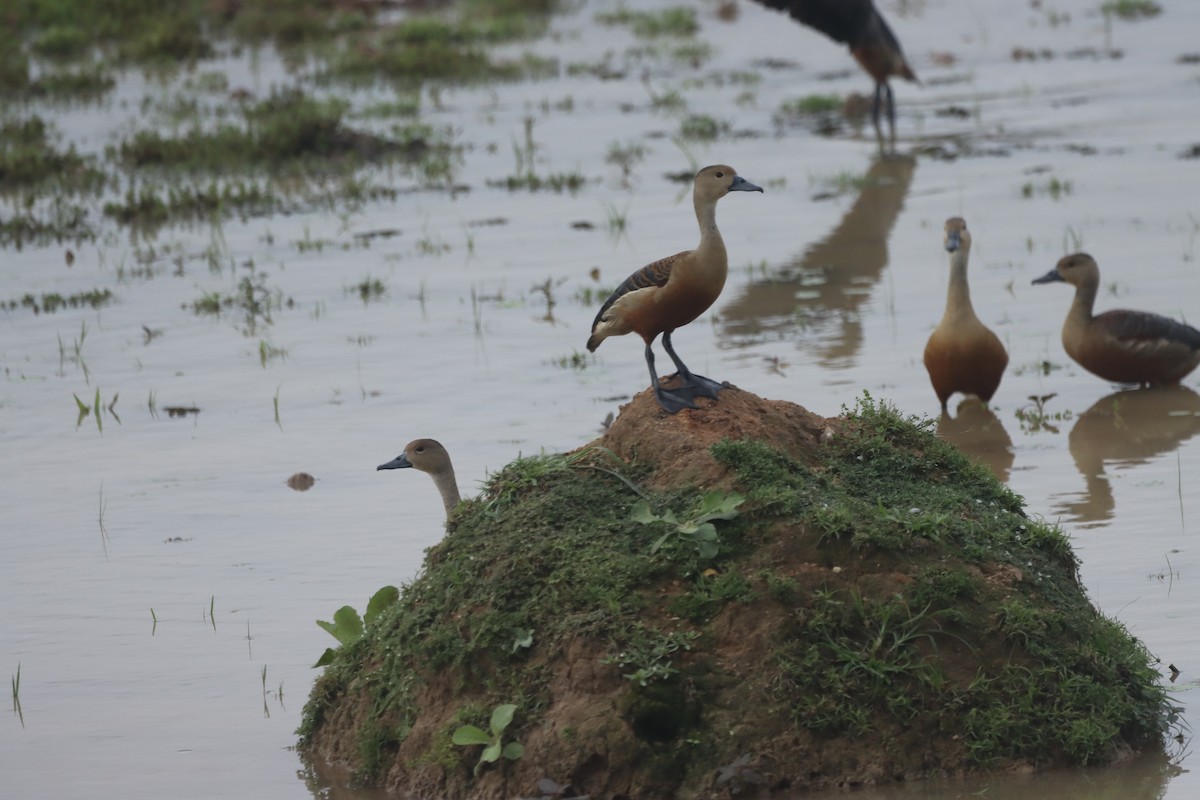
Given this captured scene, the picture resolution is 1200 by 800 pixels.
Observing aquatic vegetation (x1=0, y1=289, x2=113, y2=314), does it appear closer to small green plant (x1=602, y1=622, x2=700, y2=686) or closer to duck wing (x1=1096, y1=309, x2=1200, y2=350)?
duck wing (x1=1096, y1=309, x2=1200, y2=350)

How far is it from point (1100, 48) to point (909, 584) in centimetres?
1804

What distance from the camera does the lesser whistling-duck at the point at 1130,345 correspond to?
362 inches

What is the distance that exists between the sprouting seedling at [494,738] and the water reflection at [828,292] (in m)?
5.09

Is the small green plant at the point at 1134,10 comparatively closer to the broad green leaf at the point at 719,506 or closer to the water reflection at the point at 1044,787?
the broad green leaf at the point at 719,506

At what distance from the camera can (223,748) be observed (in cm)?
562

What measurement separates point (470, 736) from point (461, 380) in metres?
5.03

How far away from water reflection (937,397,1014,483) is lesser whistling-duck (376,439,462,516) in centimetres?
280

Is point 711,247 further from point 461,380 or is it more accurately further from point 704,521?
point 461,380

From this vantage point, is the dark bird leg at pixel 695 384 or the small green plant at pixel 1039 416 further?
the small green plant at pixel 1039 416

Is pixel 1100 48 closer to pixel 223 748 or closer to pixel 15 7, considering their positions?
pixel 15 7

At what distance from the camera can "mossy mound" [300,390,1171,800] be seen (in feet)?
16.2

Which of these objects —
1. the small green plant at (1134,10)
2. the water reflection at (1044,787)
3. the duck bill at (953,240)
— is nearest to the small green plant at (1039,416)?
the duck bill at (953,240)

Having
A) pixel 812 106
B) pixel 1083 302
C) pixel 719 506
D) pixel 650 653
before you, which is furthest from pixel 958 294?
pixel 812 106

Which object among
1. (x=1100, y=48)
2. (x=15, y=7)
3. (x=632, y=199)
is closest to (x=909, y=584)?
(x=632, y=199)
